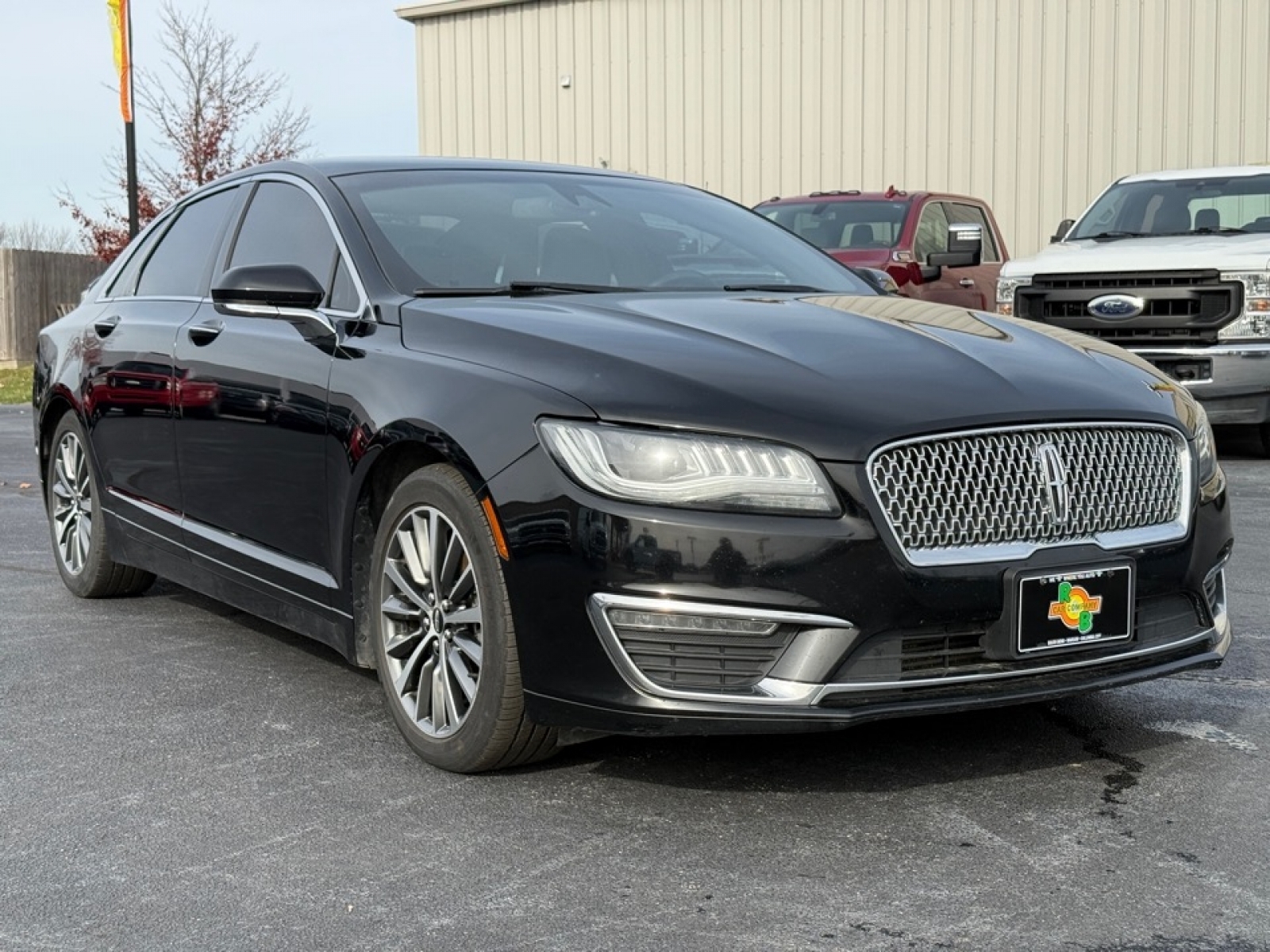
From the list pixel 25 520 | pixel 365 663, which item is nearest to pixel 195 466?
pixel 365 663

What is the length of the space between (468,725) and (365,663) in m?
0.59

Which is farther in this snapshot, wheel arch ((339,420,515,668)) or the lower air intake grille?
wheel arch ((339,420,515,668))

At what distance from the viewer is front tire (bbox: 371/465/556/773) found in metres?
3.88

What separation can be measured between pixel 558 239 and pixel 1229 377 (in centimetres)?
691

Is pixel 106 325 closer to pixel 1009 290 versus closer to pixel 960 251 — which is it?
pixel 960 251

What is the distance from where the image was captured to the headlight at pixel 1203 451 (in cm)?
420

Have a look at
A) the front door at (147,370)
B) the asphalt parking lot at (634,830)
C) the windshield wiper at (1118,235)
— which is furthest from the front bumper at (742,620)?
the windshield wiper at (1118,235)

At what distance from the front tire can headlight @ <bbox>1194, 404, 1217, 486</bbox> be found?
1.68m

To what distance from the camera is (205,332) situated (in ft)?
17.6

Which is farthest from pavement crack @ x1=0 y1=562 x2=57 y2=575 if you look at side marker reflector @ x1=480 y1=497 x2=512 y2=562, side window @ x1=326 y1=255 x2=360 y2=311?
A: side marker reflector @ x1=480 y1=497 x2=512 y2=562

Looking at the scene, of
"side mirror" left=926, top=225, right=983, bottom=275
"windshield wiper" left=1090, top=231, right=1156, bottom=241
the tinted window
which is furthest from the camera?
"windshield wiper" left=1090, top=231, right=1156, bottom=241

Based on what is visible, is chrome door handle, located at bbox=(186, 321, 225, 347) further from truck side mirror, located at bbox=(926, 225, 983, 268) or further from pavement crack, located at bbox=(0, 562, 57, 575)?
truck side mirror, located at bbox=(926, 225, 983, 268)

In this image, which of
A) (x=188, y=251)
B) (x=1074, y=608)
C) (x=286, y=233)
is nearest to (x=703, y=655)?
(x=1074, y=608)

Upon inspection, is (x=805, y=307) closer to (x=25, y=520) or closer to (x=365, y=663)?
(x=365, y=663)
